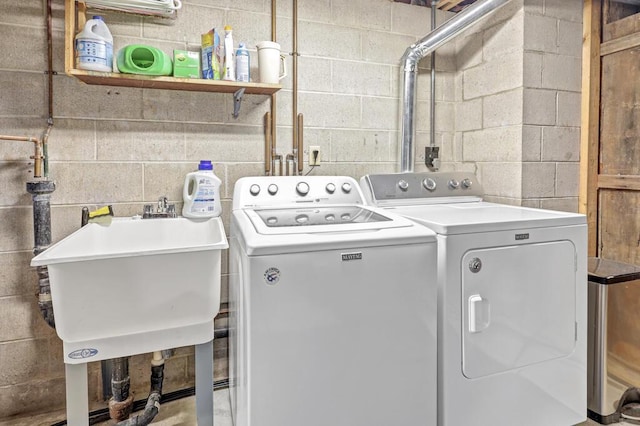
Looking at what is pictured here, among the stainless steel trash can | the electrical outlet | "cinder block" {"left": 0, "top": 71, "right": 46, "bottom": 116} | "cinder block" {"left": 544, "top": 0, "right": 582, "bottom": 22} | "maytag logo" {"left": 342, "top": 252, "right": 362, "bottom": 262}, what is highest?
"cinder block" {"left": 544, "top": 0, "right": 582, "bottom": 22}

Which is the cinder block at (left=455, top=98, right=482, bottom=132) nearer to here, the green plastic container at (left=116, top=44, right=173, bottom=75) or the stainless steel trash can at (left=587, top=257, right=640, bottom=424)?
the stainless steel trash can at (left=587, top=257, right=640, bottom=424)

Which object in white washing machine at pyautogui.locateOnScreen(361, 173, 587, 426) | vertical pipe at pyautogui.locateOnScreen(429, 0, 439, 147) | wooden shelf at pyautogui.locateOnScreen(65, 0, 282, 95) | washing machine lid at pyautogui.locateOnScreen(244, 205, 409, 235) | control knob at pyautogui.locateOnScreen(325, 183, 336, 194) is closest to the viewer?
washing machine lid at pyautogui.locateOnScreen(244, 205, 409, 235)

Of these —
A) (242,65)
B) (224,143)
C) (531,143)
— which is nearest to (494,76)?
(531,143)

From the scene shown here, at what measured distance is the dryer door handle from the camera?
1571 mm

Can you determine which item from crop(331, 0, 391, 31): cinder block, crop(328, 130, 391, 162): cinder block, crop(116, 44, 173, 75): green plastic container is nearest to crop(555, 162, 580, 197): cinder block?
crop(328, 130, 391, 162): cinder block

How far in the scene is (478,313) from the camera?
158cm

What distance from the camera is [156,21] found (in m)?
2.05

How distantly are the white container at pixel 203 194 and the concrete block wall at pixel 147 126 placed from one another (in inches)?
5.7

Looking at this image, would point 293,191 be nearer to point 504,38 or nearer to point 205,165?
point 205,165

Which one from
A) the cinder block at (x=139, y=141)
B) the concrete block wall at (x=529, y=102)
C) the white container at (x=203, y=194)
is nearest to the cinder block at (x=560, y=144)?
the concrete block wall at (x=529, y=102)

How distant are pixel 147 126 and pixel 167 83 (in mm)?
276

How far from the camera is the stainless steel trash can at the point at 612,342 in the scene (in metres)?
1.92

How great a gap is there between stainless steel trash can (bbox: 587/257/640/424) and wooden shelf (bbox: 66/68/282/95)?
1827 mm

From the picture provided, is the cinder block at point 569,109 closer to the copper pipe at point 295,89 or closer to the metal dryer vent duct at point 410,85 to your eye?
the metal dryer vent duct at point 410,85
